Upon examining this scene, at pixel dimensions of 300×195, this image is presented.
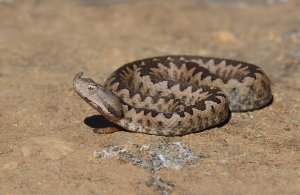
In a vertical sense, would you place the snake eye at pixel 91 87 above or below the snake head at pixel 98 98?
above

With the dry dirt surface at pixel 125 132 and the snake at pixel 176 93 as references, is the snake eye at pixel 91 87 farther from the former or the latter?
the dry dirt surface at pixel 125 132

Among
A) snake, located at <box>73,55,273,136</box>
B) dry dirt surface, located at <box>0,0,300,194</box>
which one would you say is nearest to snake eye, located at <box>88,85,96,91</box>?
snake, located at <box>73,55,273,136</box>

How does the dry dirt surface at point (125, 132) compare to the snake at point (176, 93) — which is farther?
the snake at point (176, 93)

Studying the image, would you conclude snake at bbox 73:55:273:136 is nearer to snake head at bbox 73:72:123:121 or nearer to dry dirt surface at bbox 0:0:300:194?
snake head at bbox 73:72:123:121

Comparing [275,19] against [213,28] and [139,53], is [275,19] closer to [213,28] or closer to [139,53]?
[213,28]

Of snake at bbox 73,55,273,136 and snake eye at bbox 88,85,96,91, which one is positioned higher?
snake eye at bbox 88,85,96,91

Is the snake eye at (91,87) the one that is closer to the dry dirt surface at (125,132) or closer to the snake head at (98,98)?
the snake head at (98,98)

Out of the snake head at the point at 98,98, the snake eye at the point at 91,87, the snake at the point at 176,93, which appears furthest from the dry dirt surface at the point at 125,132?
the snake eye at the point at 91,87
